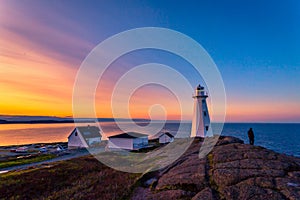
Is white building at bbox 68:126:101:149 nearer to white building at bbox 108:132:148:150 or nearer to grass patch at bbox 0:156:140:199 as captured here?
white building at bbox 108:132:148:150

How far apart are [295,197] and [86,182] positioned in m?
14.1

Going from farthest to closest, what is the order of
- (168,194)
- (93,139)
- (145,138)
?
(93,139)
(145,138)
(168,194)

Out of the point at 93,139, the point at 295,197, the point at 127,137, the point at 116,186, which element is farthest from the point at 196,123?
the point at 93,139

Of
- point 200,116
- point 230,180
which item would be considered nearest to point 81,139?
point 200,116

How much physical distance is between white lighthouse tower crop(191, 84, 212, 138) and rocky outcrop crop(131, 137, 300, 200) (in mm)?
21377

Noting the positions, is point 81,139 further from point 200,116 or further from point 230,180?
point 230,180

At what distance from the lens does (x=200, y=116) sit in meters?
38.4

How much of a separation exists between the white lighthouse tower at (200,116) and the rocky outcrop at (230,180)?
70.1ft

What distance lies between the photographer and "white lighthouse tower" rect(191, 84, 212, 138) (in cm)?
3778

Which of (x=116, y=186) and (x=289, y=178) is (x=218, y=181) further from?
(x=116, y=186)

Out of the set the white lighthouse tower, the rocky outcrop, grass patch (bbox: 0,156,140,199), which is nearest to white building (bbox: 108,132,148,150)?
the white lighthouse tower

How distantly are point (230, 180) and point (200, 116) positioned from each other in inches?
1070

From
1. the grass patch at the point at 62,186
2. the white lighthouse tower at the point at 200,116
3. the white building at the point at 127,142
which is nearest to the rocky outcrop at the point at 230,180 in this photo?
the grass patch at the point at 62,186

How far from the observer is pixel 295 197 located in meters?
9.12
